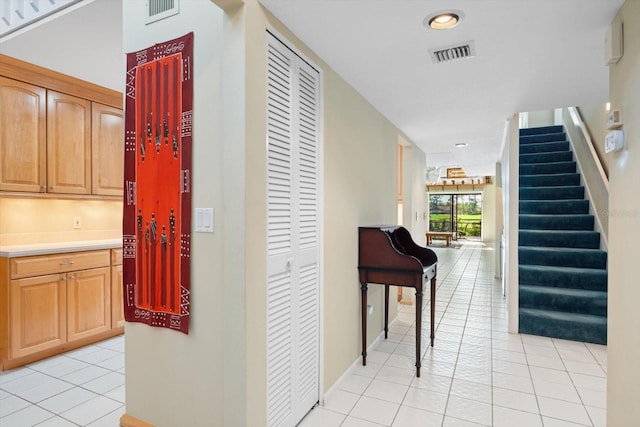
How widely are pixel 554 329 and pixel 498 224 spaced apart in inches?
131

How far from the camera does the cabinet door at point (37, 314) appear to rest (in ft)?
9.10

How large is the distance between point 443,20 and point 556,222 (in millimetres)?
3909

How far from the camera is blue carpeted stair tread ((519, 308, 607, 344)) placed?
11.2 feet

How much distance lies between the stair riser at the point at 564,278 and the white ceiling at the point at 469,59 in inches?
73.6

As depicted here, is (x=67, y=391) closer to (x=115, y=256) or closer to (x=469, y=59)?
(x=115, y=256)

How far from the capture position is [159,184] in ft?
6.00

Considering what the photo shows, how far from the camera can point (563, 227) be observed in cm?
458

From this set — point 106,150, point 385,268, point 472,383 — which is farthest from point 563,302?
point 106,150

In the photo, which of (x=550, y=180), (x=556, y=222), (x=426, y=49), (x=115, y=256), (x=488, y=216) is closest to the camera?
(x=426, y=49)

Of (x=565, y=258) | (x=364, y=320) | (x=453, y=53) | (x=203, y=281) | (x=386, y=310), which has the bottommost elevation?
(x=386, y=310)

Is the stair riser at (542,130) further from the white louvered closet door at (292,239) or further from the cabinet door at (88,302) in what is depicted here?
the cabinet door at (88,302)

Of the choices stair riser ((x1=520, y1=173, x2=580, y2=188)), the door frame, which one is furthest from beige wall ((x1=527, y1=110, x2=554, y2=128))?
the door frame

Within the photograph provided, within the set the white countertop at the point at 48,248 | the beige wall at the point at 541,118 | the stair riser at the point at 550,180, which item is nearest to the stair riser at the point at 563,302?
the stair riser at the point at 550,180

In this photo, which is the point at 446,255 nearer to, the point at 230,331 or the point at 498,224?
the point at 498,224
